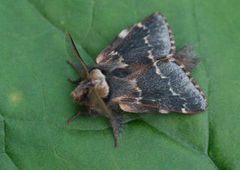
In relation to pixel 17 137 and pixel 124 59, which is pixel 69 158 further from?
pixel 124 59

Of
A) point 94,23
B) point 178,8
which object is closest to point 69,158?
point 94,23

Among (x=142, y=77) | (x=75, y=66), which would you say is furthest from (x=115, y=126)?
(x=75, y=66)

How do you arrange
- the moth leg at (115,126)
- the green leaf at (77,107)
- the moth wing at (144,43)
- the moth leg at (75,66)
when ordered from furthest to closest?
the moth wing at (144,43) → the moth leg at (75,66) → the moth leg at (115,126) → the green leaf at (77,107)

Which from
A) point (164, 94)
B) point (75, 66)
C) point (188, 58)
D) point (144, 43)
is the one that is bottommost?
point (164, 94)

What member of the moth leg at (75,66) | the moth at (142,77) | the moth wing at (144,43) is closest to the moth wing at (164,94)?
the moth at (142,77)

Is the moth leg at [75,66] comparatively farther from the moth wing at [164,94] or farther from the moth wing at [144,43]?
the moth wing at [164,94]

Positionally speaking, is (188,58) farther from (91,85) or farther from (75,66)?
(75,66)
